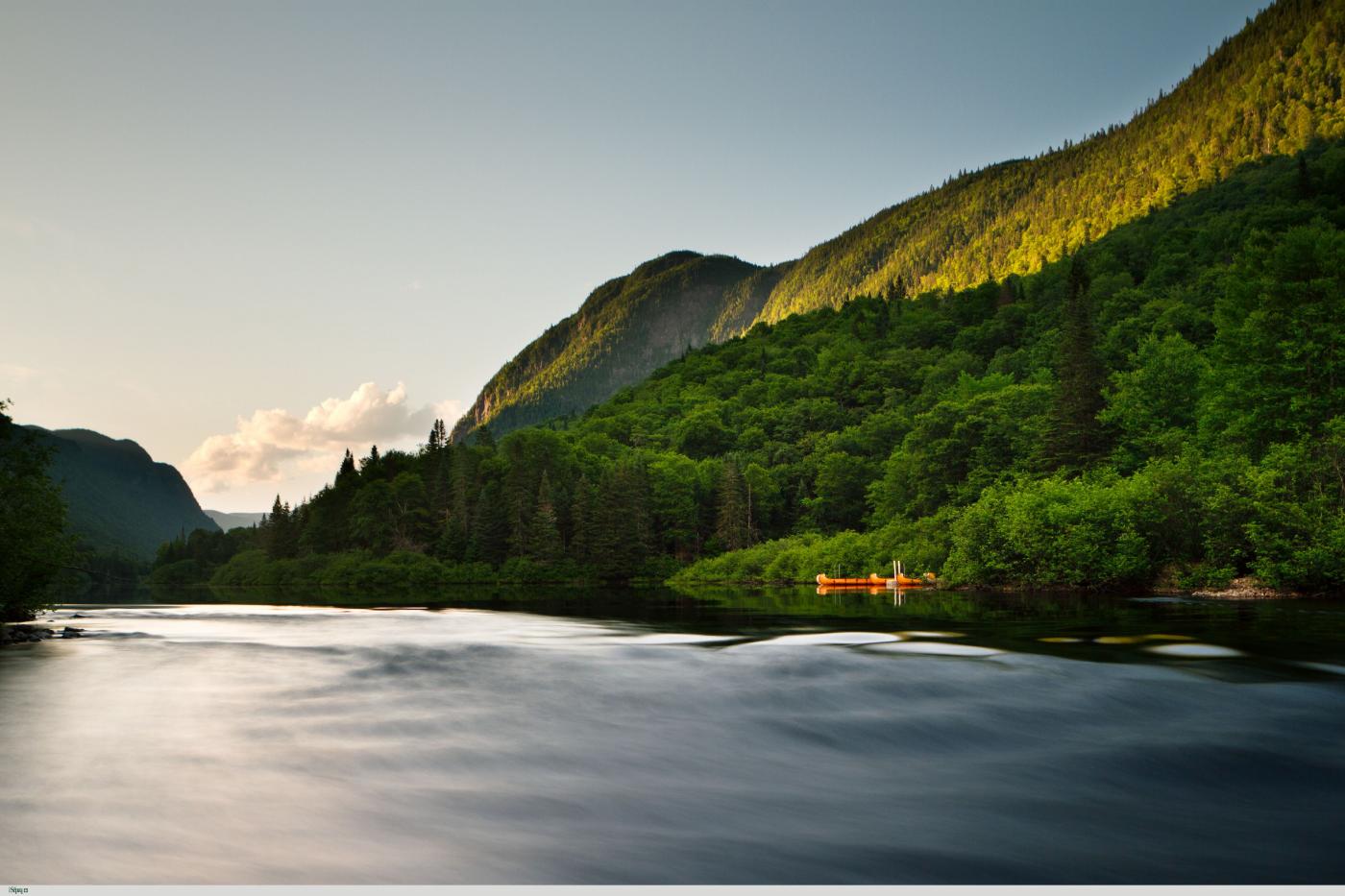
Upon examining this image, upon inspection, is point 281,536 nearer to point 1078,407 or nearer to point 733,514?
point 733,514

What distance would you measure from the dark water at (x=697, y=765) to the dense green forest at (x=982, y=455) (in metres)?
24.1

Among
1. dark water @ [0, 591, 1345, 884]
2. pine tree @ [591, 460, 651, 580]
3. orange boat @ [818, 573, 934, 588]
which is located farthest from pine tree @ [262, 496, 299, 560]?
dark water @ [0, 591, 1345, 884]

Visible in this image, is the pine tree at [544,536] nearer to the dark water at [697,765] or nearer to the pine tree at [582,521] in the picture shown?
the pine tree at [582,521]

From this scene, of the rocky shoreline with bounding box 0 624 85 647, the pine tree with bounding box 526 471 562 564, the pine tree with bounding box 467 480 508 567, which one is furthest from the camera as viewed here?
the pine tree with bounding box 467 480 508 567

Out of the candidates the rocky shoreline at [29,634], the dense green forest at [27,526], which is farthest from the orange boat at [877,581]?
the dense green forest at [27,526]

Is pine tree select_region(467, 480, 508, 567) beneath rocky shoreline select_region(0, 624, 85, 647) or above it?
above

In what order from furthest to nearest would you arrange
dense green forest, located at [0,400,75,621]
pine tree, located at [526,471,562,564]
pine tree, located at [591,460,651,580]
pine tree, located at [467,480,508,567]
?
pine tree, located at [467,480,508,567] → pine tree, located at [526,471,562,564] → pine tree, located at [591,460,651,580] → dense green forest, located at [0,400,75,621]

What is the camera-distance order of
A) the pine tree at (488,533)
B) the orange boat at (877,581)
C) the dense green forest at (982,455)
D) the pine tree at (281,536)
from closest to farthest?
1. the dense green forest at (982,455)
2. the orange boat at (877,581)
3. the pine tree at (488,533)
4. the pine tree at (281,536)

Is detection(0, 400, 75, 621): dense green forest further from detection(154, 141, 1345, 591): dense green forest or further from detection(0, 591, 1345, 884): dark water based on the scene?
detection(154, 141, 1345, 591): dense green forest

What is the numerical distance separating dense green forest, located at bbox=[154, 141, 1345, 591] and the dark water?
24.1m

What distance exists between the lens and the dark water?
6234mm

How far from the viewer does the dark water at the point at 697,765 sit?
6.23 m

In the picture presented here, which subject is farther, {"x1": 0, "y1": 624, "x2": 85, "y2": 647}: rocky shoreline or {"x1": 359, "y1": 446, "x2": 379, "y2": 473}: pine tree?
{"x1": 359, "y1": 446, "x2": 379, "y2": 473}: pine tree

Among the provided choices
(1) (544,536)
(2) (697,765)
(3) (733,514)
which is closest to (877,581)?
(3) (733,514)
